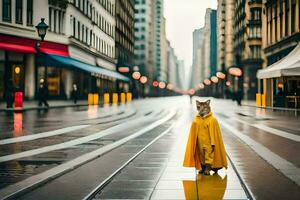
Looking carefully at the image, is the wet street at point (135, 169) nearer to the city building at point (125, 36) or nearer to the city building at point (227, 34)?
the city building at point (125, 36)

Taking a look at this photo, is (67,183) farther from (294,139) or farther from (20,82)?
(20,82)

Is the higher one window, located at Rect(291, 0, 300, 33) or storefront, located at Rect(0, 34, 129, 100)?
window, located at Rect(291, 0, 300, 33)

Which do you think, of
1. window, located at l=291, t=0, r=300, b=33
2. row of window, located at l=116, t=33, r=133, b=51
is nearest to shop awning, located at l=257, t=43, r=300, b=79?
window, located at l=291, t=0, r=300, b=33

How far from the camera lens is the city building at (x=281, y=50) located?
34109 millimetres

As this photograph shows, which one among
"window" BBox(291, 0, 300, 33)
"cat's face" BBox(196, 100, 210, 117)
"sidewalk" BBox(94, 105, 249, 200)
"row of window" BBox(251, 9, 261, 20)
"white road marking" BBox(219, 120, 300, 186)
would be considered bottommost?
"sidewalk" BBox(94, 105, 249, 200)

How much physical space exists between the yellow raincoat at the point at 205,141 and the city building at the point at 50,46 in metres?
27.3

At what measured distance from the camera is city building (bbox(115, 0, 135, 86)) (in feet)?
302

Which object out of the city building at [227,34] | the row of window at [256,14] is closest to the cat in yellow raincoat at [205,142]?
the row of window at [256,14]

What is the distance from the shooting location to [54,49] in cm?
5069

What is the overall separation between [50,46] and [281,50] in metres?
21.7

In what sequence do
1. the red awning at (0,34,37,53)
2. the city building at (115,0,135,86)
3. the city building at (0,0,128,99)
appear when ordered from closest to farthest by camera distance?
A: the red awning at (0,34,37,53) → the city building at (0,0,128,99) → the city building at (115,0,135,86)

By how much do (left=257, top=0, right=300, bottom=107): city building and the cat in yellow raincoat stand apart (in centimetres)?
2313

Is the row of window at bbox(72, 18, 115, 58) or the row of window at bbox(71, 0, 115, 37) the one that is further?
the row of window at bbox(71, 0, 115, 37)

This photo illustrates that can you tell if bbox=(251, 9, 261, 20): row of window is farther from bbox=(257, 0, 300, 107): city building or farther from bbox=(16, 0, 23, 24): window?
bbox=(16, 0, 23, 24): window
